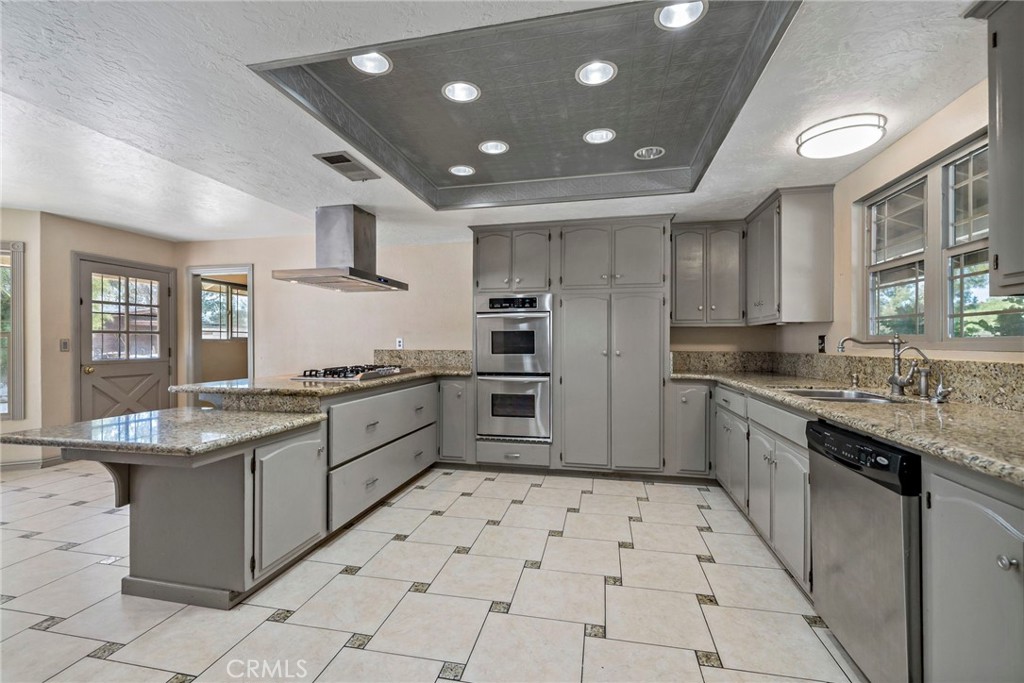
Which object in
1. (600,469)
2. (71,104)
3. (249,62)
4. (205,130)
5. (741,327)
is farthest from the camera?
(741,327)

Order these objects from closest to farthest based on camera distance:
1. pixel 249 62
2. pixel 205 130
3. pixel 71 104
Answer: pixel 249 62, pixel 71 104, pixel 205 130

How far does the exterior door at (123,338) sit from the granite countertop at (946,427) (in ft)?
20.2

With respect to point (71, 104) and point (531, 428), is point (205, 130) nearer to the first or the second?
point (71, 104)

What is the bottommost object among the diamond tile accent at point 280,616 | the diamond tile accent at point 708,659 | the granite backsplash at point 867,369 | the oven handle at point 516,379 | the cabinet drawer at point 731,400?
the diamond tile accent at point 708,659

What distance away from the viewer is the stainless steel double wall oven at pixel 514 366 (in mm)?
3885

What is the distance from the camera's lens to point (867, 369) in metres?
2.53

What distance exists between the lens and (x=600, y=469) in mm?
3777

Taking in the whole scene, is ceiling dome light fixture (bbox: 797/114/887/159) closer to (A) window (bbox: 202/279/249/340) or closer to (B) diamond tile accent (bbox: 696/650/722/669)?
(B) diamond tile accent (bbox: 696/650/722/669)

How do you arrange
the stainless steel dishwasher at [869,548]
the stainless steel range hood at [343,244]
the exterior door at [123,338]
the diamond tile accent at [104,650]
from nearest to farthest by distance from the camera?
1. the stainless steel dishwasher at [869,548]
2. the diamond tile accent at [104,650]
3. the stainless steel range hood at [343,244]
4. the exterior door at [123,338]

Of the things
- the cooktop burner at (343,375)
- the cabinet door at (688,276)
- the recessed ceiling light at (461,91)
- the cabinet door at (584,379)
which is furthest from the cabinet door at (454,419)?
the recessed ceiling light at (461,91)

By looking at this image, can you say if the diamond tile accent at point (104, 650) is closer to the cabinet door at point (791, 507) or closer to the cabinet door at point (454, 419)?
the cabinet door at point (454, 419)

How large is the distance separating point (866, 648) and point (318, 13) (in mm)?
2780

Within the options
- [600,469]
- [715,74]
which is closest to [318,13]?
[715,74]

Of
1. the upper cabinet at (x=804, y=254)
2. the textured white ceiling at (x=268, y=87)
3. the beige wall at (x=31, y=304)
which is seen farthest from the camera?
the beige wall at (x=31, y=304)
